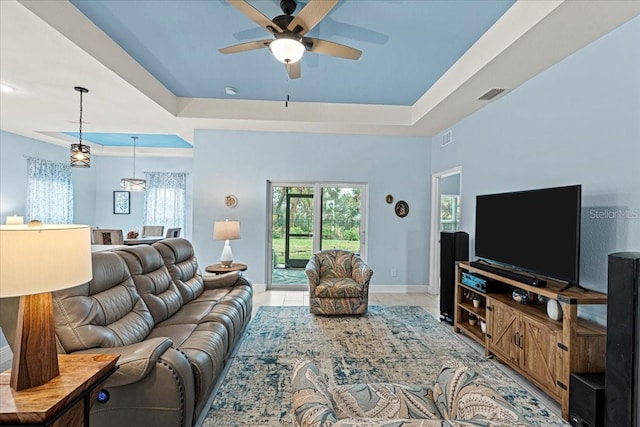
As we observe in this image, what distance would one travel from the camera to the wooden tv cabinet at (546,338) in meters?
2.30

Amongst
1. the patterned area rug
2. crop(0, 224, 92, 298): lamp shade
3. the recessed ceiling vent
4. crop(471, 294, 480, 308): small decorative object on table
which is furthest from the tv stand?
crop(0, 224, 92, 298): lamp shade

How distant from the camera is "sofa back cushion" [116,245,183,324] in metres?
2.86

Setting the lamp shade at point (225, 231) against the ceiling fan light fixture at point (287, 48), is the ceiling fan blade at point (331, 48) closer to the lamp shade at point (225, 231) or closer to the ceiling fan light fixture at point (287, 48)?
the ceiling fan light fixture at point (287, 48)

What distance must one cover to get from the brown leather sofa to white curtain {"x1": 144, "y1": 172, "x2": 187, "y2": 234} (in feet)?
16.1

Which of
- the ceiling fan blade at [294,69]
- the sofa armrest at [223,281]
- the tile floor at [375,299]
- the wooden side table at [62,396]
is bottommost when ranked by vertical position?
the tile floor at [375,299]

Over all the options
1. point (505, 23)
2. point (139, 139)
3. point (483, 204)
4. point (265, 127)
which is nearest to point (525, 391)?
point (483, 204)

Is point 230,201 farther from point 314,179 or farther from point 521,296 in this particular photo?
point 521,296

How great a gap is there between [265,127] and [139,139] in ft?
11.4

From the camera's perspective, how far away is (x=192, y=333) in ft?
8.61

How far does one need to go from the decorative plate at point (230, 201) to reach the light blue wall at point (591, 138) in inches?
161

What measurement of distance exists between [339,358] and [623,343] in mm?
2148

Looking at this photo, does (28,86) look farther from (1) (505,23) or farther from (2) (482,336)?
(2) (482,336)

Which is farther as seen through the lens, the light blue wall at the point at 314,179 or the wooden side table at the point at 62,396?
the light blue wall at the point at 314,179

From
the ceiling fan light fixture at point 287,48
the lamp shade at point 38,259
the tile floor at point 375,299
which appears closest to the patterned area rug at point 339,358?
the tile floor at point 375,299
